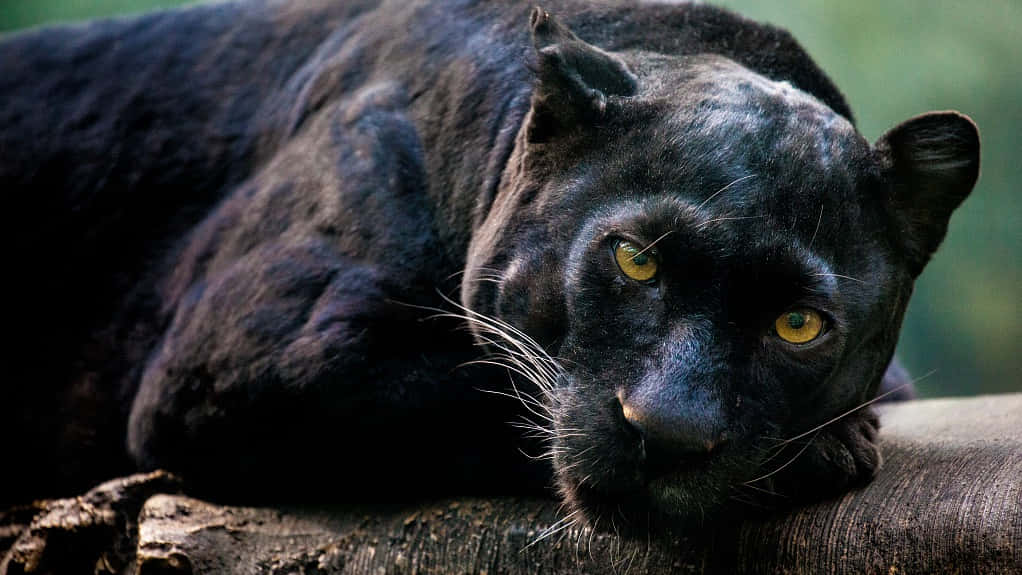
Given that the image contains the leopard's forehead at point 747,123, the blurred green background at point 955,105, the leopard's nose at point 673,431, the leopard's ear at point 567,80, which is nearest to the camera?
the leopard's nose at point 673,431

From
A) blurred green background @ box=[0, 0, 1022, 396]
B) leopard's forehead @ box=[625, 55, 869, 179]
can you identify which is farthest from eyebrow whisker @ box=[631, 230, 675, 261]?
blurred green background @ box=[0, 0, 1022, 396]

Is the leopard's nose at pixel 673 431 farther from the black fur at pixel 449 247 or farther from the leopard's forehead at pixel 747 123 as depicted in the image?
the leopard's forehead at pixel 747 123

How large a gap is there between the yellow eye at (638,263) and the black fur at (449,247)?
0.08 feet

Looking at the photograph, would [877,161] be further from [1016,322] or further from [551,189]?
[1016,322]

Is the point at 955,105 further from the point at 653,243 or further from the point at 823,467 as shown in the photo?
the point at 653,243

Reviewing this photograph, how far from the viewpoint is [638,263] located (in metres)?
2.10

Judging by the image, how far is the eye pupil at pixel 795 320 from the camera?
2.10 m

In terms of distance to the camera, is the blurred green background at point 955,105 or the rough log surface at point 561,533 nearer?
the rough log surface at point 561,533

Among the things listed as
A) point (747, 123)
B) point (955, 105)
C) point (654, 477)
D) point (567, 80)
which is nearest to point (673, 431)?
point (654, 477)

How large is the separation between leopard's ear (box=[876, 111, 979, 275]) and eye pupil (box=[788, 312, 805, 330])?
41cm

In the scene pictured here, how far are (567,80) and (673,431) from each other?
86 cm

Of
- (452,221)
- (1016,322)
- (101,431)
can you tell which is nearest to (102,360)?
(101,431)

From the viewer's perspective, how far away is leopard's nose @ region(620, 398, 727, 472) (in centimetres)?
190

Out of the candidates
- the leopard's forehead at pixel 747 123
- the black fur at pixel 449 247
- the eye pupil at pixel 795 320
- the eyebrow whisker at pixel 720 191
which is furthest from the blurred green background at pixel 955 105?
the eye pupil at pixel 795 320
